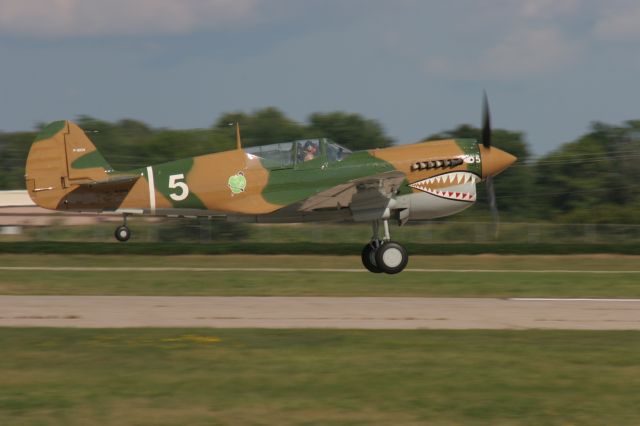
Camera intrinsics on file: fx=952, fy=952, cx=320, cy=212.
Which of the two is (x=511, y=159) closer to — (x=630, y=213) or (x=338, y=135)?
(x=630, y=213)

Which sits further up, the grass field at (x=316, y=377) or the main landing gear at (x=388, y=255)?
the main landing gear at (x=388, y=255)

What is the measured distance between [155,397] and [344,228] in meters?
34.4

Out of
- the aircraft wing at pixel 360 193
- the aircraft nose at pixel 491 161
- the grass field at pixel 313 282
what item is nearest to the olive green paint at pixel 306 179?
the aircraft wing at pixel 360 193

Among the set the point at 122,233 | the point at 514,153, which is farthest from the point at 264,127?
the point at 122,233

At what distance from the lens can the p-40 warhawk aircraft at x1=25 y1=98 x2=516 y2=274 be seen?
20.2 m

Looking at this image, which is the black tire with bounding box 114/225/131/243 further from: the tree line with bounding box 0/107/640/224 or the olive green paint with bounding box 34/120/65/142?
the tree line with bounding box 0/107/640/224

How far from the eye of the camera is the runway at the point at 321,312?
1336 centimetres

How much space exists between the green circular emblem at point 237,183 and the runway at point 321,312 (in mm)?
3962

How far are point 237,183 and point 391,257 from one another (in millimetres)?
3652

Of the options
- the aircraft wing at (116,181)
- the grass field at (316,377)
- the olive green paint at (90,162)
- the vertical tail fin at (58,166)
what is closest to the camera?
the grass field at (316,377)

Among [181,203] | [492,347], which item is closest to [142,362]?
[492,347]

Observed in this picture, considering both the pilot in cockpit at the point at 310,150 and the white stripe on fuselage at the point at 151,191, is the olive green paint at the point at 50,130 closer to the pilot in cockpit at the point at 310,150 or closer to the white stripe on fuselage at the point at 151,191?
the white stripe on fuselage at the point at 151,191

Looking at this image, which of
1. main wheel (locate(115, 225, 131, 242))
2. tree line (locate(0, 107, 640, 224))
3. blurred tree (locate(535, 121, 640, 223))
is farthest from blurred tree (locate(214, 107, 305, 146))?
main wheel (locate(115, 225, 131, 242))

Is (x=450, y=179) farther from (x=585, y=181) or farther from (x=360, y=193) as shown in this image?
(x=585, y=181)
